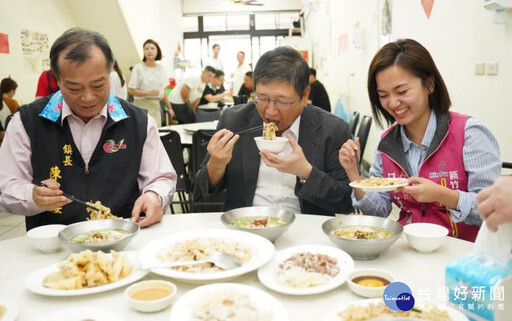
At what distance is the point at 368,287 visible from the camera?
1.19 meters

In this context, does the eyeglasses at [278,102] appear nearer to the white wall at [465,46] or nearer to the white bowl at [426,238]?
the white bowl at [426,238]

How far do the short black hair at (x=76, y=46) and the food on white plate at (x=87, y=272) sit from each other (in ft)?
2.99

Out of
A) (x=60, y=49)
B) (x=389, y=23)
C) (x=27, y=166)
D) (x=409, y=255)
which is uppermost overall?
(x=389, y=23)

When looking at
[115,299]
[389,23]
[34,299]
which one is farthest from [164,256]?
[389,23]

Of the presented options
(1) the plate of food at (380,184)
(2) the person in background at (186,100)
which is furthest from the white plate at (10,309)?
(2) the person in background at (186,100)

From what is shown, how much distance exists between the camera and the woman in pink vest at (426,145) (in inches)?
71.5

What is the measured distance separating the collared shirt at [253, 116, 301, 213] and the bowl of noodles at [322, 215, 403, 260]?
0.56 metres

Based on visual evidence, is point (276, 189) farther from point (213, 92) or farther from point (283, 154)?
point (213, 92)

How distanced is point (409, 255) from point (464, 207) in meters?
0.39

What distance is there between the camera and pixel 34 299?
4.09 ft

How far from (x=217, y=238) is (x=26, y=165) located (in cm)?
105

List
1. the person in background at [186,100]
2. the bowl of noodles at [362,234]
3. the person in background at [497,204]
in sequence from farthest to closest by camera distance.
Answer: the person in background at [186,100] < the bowl of noodles at [362,234] < the person in background at [497,204]

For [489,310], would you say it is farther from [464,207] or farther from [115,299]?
[115,299]

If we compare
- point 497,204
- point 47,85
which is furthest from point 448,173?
point 47,85
